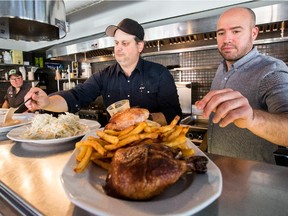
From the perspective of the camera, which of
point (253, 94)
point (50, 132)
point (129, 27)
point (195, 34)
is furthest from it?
point (195, 34)

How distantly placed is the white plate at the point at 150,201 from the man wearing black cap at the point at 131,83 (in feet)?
3.89

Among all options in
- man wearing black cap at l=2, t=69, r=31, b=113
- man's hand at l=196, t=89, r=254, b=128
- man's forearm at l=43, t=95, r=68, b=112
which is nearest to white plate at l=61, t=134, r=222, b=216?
man's hand at l=196, t=89, r=254, b=128

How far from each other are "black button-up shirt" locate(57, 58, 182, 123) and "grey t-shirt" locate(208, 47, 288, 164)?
1.46 feet

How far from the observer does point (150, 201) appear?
486 mm

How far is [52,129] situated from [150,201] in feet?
2.78

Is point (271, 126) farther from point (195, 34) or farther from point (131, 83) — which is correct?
point (195, 34)

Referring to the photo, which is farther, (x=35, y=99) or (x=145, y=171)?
(x=35, y=99)

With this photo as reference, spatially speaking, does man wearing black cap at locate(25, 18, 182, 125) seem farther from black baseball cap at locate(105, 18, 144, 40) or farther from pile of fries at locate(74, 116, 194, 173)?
pile of fries at locate(74, 116, 194, 173)

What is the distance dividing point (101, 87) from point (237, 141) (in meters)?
1.36

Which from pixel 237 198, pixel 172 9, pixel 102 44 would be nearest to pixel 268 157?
pixel 237 198

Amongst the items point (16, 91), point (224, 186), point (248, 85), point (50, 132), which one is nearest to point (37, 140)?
point (50, 132)

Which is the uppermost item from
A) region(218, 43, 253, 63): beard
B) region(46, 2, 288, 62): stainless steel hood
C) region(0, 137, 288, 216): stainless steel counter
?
region(46, 2, 288, 62): stainless steel hood

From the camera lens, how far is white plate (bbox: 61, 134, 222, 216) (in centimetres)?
44

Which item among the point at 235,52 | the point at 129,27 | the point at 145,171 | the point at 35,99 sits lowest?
the point at 145,171
